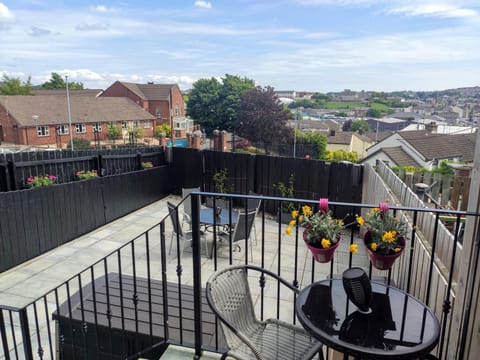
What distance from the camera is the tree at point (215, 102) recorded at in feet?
103

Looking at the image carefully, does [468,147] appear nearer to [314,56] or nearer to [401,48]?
[401,48]

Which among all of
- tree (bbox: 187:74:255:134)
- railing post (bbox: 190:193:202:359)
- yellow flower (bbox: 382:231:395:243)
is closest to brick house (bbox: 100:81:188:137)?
tree (bbox: 187:74:255:134)

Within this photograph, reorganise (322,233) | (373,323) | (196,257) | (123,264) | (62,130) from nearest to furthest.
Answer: (373,323) → (322,233) → (196,257) → (123,264) → (62,130)

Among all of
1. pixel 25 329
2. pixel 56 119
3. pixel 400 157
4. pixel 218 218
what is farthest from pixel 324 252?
pixel 56 119

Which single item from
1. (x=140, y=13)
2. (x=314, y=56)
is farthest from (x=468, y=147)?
(x=140, y=13)

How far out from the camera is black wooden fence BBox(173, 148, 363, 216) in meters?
6.70

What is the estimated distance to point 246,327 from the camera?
1801 mm

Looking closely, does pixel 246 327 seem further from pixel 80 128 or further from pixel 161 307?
pixel 80 128

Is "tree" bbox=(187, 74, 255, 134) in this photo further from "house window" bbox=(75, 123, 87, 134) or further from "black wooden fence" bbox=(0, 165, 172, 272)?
"black wooden fence" bbox=(0, 165, 172, 272)

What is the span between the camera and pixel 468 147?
14.3 metres

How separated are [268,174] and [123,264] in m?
3.67

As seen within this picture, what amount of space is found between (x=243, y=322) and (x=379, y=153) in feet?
53.1

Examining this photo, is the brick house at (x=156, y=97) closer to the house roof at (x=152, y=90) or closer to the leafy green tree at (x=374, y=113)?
the house roof at (x=152, y=90)

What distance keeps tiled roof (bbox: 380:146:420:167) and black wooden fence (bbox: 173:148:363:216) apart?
10.1 meters
